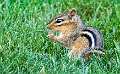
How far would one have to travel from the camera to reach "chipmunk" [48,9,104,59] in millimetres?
7837

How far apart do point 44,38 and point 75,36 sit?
51 cm

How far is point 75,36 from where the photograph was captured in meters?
8.16

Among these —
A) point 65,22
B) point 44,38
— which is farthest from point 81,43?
point 44,38

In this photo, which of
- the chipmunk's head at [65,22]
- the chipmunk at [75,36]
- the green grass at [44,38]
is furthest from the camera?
the chipmunk's head at [65,22]

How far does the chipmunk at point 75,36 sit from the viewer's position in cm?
784

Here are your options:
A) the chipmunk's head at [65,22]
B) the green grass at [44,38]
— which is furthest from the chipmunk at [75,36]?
the green grass at [44,38]

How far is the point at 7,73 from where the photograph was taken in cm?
691

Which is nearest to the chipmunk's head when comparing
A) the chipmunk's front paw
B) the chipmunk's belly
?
the chipmunk's belly

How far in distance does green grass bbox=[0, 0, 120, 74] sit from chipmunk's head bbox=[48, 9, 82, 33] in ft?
0.70

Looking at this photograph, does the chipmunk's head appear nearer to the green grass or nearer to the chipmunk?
the chipmunk

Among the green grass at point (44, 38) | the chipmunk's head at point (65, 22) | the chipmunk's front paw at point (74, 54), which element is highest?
the chipmunk's head at point (65, 22)

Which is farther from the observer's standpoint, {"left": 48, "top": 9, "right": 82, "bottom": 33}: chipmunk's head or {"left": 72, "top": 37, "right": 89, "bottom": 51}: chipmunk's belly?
{"left": 48, "top": 9, "right": 82, "bottom": 33}: chipmunk's head

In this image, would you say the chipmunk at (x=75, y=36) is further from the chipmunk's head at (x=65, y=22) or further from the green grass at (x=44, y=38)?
the green grass at (x=44, y=38)

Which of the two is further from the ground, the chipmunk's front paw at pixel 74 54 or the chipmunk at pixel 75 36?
the chipmunk at pixel 75 36
